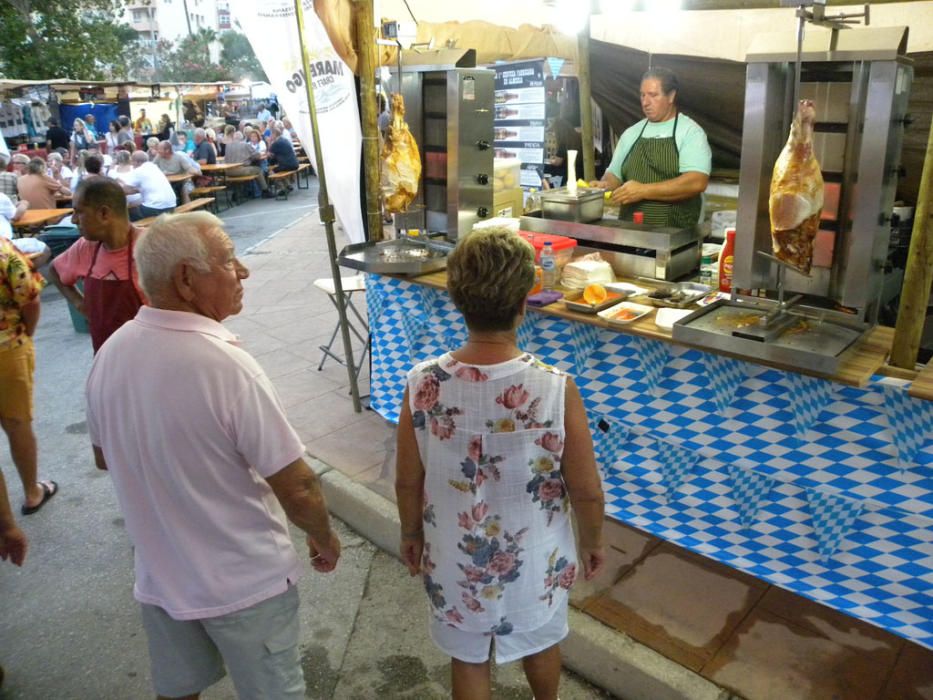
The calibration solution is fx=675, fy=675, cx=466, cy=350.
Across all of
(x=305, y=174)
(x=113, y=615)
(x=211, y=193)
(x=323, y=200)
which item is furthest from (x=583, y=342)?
(x=305, y=174)

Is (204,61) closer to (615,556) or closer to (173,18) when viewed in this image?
(173,18)

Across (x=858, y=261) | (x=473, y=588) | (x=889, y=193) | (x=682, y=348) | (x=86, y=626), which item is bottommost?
(x=86, y=626)

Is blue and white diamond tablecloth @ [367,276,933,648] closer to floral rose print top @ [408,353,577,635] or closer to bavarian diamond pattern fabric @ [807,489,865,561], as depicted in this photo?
bavarian diamond pattern fabric @ [807,489,865,561]

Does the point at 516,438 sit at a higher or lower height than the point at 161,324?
lower

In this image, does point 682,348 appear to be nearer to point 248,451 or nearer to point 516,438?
point 516,438

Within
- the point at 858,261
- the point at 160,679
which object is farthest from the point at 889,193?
the point at 160,679

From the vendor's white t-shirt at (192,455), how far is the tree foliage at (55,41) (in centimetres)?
3532

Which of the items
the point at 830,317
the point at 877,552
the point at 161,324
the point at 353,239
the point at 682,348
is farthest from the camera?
the point at 353,239

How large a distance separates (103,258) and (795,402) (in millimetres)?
3340

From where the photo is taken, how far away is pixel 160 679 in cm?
206

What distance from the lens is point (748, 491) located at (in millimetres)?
2873

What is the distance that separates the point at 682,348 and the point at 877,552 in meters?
1.07

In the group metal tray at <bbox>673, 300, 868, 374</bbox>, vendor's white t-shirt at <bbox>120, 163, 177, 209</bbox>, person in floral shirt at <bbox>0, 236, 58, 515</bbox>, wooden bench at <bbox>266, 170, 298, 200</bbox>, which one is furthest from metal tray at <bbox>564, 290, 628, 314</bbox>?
wooden bench at <bbox>266, 170, 298, 200</bbox>

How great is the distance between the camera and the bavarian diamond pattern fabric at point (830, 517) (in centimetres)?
259
